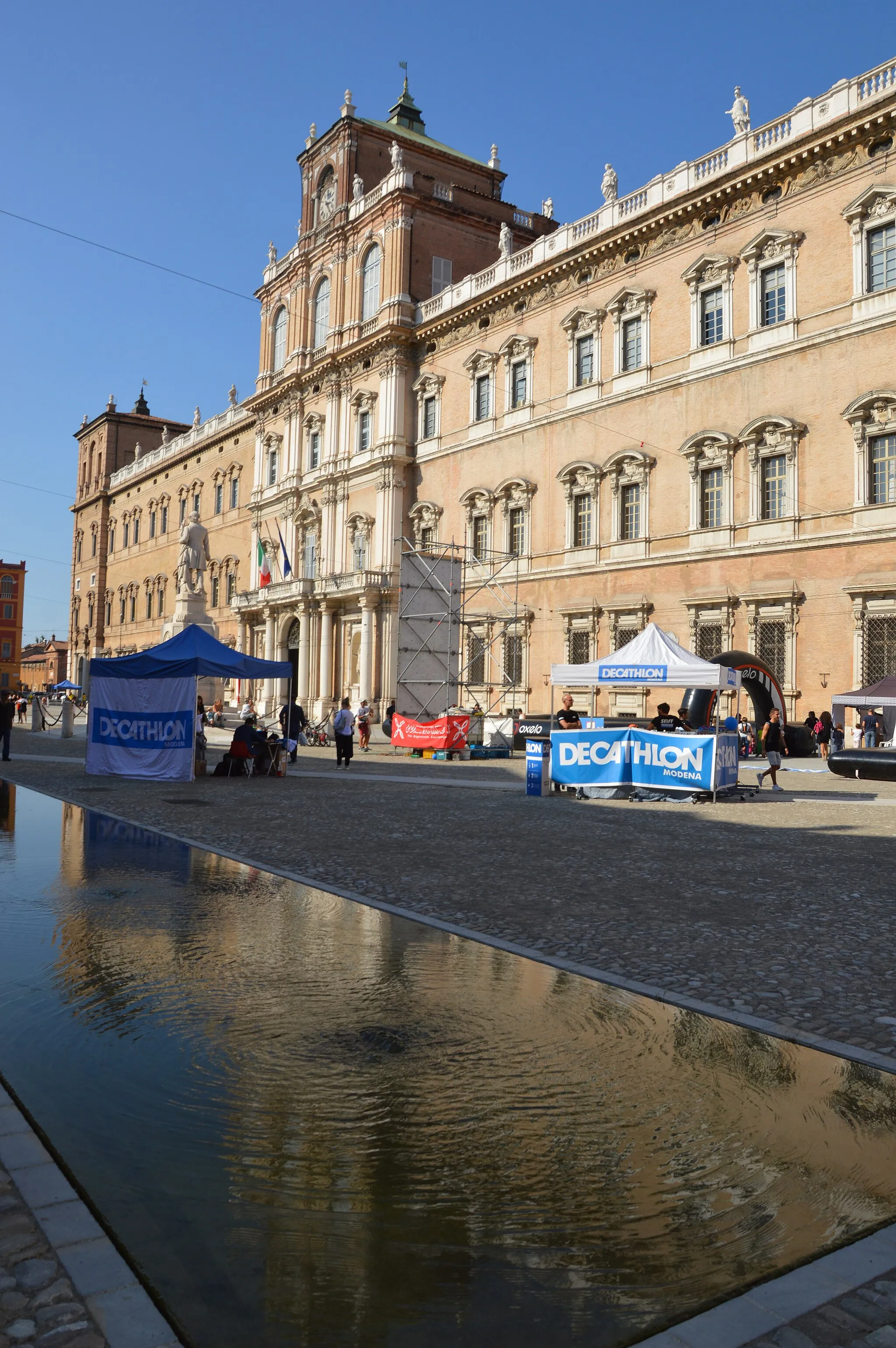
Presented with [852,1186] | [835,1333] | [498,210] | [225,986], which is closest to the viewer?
[835,1333]

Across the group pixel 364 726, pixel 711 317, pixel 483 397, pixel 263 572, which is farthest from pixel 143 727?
pixel 263 572

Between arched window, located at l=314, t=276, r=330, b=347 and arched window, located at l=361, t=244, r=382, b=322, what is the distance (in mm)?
2676

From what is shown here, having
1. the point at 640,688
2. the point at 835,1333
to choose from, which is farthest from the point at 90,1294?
the point at 640,688

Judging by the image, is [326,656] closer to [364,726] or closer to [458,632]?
[364,726]

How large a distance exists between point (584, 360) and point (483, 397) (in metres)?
5.67

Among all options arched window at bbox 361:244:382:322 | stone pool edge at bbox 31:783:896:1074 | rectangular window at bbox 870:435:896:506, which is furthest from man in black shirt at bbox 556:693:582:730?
arched window at bbox 361:244:382:322

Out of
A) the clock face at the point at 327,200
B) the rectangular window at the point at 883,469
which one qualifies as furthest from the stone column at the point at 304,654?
the rectangular window at the point at 883,469

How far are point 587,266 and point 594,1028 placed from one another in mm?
33551

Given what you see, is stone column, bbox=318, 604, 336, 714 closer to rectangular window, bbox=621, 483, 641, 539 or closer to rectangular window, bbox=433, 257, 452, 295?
rectangular window, bbox=433, 257, 452, 295

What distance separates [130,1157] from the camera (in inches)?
131

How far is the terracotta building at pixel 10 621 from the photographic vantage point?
11062 cm

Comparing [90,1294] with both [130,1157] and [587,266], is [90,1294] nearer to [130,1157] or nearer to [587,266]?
[130,1157]

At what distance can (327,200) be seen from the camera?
48312 mm

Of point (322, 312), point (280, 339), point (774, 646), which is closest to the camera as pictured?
point (774, 646)
